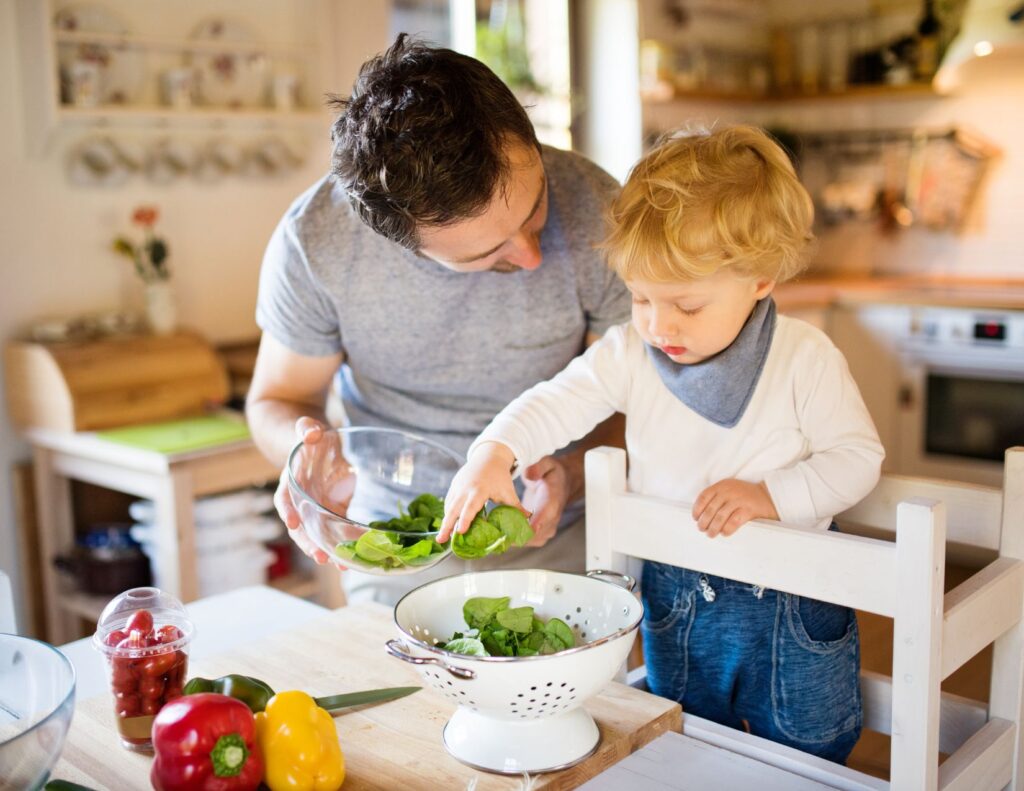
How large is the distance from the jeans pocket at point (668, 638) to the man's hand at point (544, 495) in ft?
0.51

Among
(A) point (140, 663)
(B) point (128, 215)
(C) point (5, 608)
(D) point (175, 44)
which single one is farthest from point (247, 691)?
(D) point (175, 44)

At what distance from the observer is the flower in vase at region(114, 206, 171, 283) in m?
2.82

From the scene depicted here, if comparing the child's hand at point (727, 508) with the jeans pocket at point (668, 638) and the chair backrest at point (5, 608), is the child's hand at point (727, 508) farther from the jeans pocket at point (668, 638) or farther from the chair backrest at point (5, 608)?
the chair backrest at point (5, 608)

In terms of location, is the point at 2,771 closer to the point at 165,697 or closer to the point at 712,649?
the point at 165,697

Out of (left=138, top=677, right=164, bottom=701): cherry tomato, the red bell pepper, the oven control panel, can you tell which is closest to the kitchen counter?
the oven control panel

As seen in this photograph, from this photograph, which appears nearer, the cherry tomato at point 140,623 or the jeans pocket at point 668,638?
the cherry tomato at point 140,623

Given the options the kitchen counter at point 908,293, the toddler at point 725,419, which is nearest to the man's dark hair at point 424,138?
the toddler at point 725,419

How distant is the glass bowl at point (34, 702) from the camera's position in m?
0.87

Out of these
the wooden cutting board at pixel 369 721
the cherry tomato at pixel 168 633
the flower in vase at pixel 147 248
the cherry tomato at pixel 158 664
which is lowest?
the wooden cutting board at pixel 369 721

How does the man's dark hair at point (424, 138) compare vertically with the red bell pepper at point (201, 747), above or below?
above

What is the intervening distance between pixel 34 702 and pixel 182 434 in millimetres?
1654

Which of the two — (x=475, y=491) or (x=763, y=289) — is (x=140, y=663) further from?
(x=763, y=289)

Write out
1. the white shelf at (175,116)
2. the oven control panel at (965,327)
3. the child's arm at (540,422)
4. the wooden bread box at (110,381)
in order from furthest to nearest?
the oven control panel at (965,327) → the white shelf at (175,116) → the wooden bread box at (110,381) → the child's arm at (540,422)

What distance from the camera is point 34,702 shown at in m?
0.98
